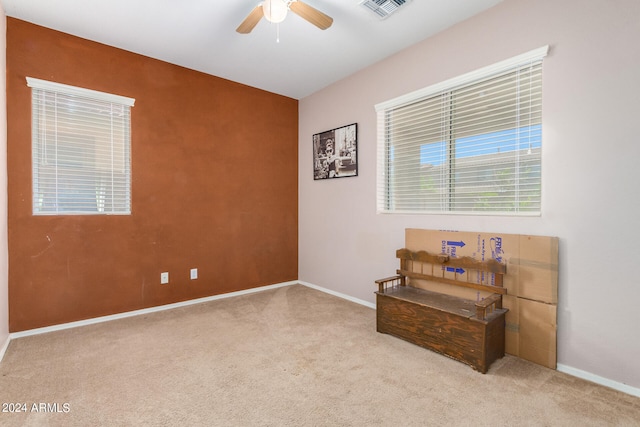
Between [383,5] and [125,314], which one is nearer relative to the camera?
[383,5]

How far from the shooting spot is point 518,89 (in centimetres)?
238

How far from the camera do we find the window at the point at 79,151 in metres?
2.76

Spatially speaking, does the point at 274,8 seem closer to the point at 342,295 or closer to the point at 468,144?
the point at 468,144

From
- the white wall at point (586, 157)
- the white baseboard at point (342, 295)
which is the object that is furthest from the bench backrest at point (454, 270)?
the white baseboard at point (342, 295)

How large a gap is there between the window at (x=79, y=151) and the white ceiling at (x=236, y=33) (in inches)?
22.6

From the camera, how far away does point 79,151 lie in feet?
9.64

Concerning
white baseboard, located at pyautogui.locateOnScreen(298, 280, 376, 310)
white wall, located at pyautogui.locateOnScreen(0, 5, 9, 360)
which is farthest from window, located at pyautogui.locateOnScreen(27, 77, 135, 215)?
white baseboard, located at pyautogui.locateOnScreen(298, 280, 376, 310)

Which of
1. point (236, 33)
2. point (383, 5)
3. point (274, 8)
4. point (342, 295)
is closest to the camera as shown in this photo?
point (274, 8)

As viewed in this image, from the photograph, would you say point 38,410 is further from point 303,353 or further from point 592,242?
point 592,242

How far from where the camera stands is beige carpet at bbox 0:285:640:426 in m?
1.67

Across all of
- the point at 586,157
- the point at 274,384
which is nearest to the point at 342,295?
the point at 274,384

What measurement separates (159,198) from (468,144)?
3170 mm

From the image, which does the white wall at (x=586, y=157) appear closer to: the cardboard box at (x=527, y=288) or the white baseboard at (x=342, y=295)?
the cardboard box at (x=527, y=288)

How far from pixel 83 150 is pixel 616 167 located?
4.26 m
